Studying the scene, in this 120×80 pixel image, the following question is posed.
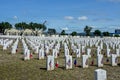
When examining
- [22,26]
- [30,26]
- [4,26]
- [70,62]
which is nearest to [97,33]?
[30,26]

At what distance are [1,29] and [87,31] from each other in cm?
3505

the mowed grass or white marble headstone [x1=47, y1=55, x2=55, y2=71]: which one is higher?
white marble headstone [x1=47, y1=55, x2=55, y2=71]

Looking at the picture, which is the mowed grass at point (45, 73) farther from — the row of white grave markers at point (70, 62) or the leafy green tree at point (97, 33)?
the leafy green tree at point (97, 33)

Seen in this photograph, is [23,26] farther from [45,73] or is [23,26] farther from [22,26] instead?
[45,73]

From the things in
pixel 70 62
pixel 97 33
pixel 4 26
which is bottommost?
pixel 70 62

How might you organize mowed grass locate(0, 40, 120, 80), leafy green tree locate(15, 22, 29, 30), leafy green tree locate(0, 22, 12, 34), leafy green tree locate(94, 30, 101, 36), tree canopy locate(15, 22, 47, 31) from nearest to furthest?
mowed grass locate(0, 40, 120, 80) → leafy green tree locate(94, 30, 101, 36) → leafy green tree locate(0, 22, 12, 34) → tree canopy locate(15, 22, 47, 31) → leafy green tree locate(15, 22, 29, 30)

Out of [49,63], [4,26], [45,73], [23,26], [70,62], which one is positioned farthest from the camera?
[23,26]

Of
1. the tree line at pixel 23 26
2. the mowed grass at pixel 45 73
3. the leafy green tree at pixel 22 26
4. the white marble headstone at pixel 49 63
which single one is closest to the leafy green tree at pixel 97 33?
the tree line at pixel 23 26

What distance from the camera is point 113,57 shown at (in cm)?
1680

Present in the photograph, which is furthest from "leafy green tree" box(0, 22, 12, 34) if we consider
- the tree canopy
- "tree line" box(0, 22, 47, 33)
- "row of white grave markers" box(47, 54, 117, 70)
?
"row of white grave markers" box(47, 54, 117, 70)

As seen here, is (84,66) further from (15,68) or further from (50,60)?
(15,68)

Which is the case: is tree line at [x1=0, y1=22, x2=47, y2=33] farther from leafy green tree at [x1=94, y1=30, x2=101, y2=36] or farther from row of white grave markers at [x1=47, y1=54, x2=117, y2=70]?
row of white grave markers at [x1=47, y1=54, x2=117, y2=70]

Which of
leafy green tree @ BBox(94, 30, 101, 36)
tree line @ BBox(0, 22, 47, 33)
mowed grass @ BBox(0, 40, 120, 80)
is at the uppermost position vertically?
tree line @ BBox(0, 22, 47, 33)

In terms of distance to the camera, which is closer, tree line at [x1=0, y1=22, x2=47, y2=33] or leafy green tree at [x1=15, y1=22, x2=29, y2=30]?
tree line at [x1=0, y1=22, x2=47, y2=33]
